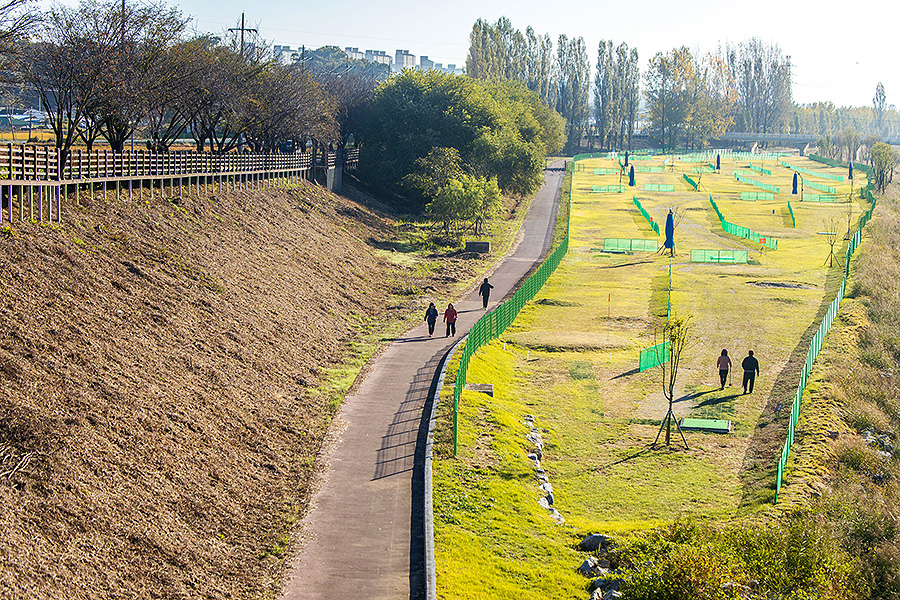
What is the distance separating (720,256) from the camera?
204ft

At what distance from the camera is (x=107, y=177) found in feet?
101

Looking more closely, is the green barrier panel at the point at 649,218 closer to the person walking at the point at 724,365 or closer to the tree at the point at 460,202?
the tree at the point at 460,202

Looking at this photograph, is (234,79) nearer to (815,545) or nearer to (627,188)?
(815,545)

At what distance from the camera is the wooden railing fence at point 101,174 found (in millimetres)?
25250

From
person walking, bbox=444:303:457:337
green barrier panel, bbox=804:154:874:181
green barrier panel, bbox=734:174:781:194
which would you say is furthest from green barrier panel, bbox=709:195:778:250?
green barrier panel, bbox=804:154:874:181

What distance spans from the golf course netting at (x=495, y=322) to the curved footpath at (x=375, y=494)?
3.86 ft

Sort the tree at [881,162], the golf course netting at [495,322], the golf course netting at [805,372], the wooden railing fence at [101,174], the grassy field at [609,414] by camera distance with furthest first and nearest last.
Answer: the tree at [881,162] < the golf course netting at [495,322] < the wooden railing fence at [101,174] < the golf course netting at [805,372] < the grassy field at [609,414]

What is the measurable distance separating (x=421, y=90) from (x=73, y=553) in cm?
6209

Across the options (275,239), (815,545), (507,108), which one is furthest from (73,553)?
(507,108)

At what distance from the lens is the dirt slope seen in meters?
14.9

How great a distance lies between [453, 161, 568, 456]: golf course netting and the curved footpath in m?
1.18

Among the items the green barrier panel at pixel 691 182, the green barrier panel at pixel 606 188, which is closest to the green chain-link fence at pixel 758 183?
the green barrier panel at pixel 691 182

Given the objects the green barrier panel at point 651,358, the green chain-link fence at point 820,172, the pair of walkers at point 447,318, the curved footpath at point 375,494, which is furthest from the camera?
the green chain-link fence at point 820,172

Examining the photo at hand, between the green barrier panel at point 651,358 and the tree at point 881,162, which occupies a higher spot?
the tree at point 881,162
